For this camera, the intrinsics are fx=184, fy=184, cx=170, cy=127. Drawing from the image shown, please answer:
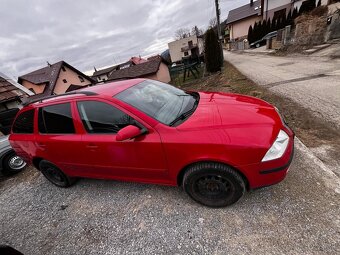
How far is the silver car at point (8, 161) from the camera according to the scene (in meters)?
4.72

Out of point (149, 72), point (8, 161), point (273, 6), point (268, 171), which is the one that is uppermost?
point (273, 6)

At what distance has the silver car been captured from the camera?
4.72 m

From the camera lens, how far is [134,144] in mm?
2352

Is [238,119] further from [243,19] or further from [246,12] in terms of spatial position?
[246,12]

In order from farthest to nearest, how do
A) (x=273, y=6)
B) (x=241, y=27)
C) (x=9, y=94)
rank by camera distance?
(x=241, y=27) < (x=273, y=6) < (x=9, y=94)

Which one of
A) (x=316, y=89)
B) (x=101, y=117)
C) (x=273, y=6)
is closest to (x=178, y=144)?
(x=101, y=117)

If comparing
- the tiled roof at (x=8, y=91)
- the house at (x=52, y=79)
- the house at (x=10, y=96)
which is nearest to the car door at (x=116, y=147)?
the house at (x=10, y=96)

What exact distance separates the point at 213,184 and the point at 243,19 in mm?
48323

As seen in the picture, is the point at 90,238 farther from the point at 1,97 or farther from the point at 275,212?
the point at 1,97

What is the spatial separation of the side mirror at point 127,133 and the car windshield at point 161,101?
1.01 feet

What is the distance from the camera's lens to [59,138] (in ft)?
9.50

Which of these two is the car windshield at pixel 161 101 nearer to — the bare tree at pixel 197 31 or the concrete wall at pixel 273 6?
the concrete wall at pixel 273 6

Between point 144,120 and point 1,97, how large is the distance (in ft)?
37.7

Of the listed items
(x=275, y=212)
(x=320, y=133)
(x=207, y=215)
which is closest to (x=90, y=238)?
(x=207, y=215)
